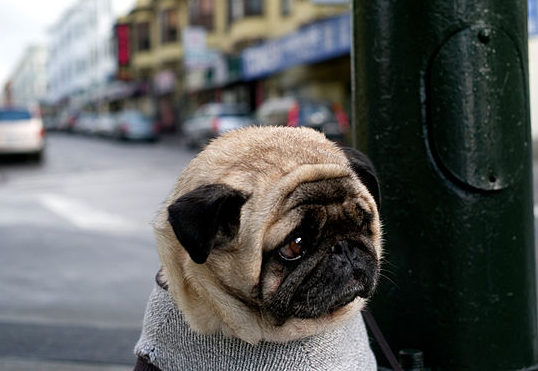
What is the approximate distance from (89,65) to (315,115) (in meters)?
63.4

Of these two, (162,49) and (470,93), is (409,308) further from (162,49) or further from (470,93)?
(162,49)

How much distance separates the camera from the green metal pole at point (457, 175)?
251 cm

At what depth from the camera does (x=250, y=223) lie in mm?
1920

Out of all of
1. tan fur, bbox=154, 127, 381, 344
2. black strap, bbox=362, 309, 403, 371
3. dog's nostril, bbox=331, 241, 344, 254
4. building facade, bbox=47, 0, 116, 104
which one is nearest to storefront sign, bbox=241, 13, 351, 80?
black strap, bbox=362, 309, 403, 371

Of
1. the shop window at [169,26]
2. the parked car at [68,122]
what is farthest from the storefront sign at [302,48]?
the parked car at [68,122]

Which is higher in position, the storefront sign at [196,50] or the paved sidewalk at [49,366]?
the storefront sign at [196,50]

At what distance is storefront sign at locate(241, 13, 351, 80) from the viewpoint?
23.0 meters

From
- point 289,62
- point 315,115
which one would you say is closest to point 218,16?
point 289,62

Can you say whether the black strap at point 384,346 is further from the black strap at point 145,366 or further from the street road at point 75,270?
the street road at point 75,270

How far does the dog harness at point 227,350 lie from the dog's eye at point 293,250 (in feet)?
1.11

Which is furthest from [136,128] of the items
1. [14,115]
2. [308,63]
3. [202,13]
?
[14,115]

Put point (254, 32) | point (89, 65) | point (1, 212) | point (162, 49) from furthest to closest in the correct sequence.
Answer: point (89, 65) < point (162, 49) < point (254, 32) < point (1, 212)

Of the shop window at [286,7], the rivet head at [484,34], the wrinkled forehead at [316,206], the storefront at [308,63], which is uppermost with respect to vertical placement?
the shop window at [286,7]

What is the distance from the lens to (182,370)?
2.16 metres
